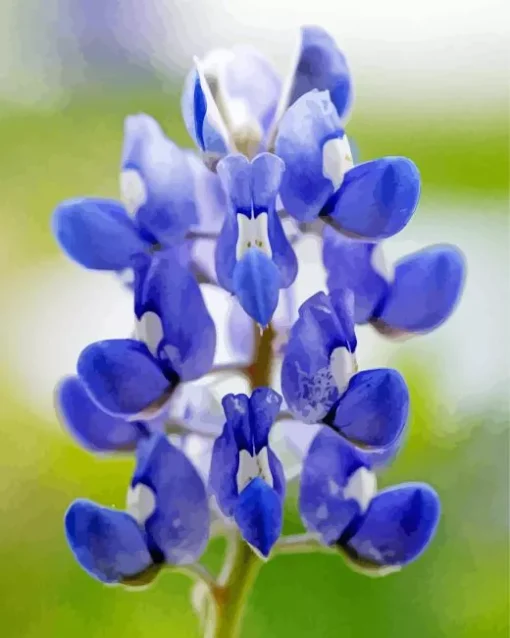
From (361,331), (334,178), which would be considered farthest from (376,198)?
(361,331)

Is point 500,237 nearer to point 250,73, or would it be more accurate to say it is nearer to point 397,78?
point 397,78

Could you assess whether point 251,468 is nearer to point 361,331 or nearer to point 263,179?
point 263,179

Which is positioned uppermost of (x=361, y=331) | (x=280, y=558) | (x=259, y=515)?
(x=259, y=515)

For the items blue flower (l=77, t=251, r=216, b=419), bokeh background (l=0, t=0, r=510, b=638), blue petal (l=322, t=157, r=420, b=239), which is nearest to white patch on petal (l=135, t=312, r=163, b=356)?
blue flower (l=77, t=251, r=216, b=419)

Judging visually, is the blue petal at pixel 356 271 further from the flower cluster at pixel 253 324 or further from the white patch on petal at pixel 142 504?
the white patch on petal at pixel 142 504

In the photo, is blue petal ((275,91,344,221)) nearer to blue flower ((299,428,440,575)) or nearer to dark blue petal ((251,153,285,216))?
dark blue petal ((251,153,285,216))

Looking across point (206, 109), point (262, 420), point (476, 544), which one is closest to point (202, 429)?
point (262, 420)
